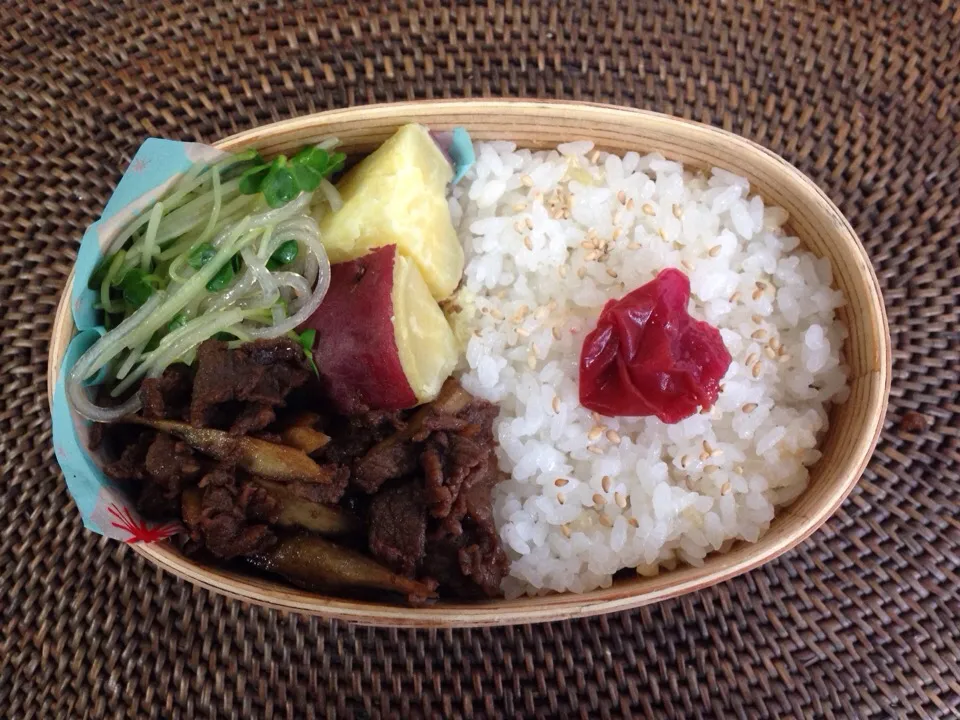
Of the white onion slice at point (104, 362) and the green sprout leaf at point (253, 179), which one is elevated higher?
the green sprout leaf at point (253, 179)

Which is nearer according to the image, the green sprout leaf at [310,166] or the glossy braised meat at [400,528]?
the glossy braised meat at [400,528]

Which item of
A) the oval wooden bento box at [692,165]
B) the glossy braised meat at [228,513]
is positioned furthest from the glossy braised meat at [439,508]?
the glossy braised meat at [228,513]

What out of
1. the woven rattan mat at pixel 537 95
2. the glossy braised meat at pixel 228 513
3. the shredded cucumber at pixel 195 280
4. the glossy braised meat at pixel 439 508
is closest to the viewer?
the glossy braised meat at pixel 228 513

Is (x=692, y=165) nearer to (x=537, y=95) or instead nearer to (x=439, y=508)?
(x=537, y=95)

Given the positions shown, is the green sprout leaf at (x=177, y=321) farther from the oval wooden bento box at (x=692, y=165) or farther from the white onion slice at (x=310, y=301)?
the oval wooden bento box at (x=692, y=165)

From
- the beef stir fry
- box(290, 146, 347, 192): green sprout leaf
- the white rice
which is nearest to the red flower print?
the beef stir fry

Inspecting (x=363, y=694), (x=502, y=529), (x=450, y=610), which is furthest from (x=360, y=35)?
(x=363, y=694)

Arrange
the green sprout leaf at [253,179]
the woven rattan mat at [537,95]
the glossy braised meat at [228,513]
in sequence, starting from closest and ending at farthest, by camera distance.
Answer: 1. the glossy braised meat at [228,513]
2. the green sprout leaf at [253,179]
3. the woven rattan mat at [537,95]

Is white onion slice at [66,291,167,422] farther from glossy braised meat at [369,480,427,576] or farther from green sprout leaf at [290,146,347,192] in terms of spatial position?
glossy braised meat at [369,480,427,576]

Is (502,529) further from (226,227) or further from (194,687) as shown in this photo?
(226,227)
